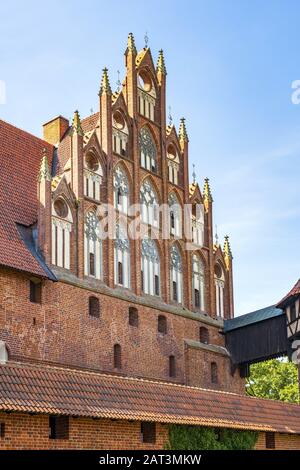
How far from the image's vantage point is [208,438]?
20688mm

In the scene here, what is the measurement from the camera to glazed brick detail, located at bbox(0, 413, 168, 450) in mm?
16078

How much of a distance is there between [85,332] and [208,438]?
503cm

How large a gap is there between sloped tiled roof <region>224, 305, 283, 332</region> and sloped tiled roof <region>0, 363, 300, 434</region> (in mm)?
5070

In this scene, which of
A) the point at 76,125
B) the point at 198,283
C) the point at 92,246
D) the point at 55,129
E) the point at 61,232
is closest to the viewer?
the point at 61,232

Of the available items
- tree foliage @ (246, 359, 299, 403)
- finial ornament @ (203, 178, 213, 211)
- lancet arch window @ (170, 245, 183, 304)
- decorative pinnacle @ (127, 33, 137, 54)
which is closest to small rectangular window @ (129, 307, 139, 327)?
lancet arch window @ (170, 245, 183, 304)

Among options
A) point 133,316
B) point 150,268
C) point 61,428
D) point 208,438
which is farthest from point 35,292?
point 61,428

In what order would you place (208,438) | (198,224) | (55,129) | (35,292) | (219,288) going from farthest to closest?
(219,288)
(198,224)
(55,129)
(35,292)
(208,438)

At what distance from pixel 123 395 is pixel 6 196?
8.15 metres

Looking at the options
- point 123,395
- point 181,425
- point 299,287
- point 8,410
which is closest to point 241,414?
point 181,425

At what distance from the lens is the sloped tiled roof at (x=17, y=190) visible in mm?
22922

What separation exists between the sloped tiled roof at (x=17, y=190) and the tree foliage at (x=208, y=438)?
572 cm

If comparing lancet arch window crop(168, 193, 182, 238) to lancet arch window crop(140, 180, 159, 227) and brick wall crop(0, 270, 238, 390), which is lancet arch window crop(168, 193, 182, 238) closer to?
lancet arch window crop(140, 180, 159, 227)

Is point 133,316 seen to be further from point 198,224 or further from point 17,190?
point 198,224
